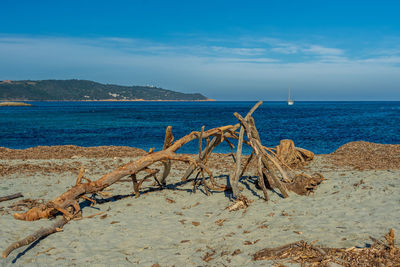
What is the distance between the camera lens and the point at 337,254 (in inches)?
188

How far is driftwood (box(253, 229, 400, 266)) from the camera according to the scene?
443cm

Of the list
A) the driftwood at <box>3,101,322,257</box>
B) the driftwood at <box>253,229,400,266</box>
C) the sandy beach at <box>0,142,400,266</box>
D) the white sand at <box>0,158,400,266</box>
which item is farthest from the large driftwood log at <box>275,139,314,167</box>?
the driftwood at <box>253,229,400,266</box>

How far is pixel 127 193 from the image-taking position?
9.70 m

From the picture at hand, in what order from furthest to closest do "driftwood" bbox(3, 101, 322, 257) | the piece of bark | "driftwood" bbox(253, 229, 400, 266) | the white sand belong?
"driftwood" bbox(3, 101, 322, 257) → the white sand → the piece of bark → "driftwood" bbox(253, 229, 400, 266)

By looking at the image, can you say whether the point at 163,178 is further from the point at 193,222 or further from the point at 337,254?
the point at 337,254

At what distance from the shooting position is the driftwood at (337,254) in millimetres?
4430

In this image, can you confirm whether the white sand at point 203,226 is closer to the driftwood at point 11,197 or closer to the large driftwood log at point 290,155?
the driftwood at point 11,197

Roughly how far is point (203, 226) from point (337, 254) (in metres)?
3.03

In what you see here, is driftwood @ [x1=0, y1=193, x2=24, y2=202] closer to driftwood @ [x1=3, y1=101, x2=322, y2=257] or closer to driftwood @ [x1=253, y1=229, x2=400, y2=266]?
driftwood @ [x1=3, y1=101, x2=322, y2=257]

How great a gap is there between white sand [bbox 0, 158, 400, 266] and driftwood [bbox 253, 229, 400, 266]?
0.98 feet

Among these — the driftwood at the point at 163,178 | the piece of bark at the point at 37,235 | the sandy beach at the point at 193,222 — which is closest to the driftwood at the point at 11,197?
the sandy beach at the point at 193,222

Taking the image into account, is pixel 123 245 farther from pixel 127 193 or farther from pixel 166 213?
pixel 127 193

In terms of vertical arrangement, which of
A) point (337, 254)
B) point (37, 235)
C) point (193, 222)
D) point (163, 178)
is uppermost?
point (337, 254)

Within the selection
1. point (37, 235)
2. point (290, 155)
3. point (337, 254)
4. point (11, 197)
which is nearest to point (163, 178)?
point (11, 197)
